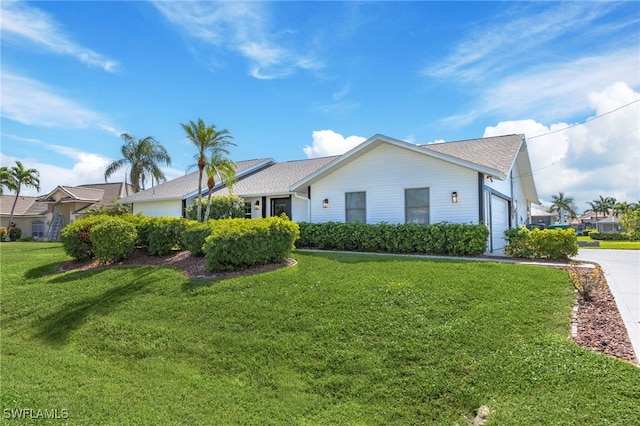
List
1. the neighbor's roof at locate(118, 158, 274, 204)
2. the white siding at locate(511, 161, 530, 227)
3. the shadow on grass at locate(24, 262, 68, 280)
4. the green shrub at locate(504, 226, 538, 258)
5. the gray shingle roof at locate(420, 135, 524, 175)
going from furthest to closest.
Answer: the neighbor's roof at locate(118, 158, 274, 204) → the white siding at locate(511, 161, 530, 227) → the gray shingle roof at locate(420, 135, 524, 175) → the green shrub at locate(504, 226, 538, 258) → the shadow on grass at locate(24, 262, 68, 280)

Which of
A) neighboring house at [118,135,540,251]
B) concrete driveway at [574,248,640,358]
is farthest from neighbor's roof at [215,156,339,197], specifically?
concrete driveway at [574,248,640,358]

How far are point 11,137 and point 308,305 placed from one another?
41.2 feet

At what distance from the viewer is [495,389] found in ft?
12.9

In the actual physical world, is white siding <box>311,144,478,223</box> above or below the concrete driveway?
above

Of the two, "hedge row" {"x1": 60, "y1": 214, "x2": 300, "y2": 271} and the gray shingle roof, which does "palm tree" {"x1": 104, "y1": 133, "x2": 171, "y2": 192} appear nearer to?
"hedge row" {"x1": 60, "y1": 214, "x2": 300, "y2": 271}

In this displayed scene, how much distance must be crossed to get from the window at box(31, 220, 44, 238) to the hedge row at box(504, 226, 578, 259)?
37563 millimetres

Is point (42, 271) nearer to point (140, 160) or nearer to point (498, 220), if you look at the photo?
point (498, 220)

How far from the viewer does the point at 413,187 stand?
13.6 m

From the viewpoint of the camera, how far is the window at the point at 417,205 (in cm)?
1347

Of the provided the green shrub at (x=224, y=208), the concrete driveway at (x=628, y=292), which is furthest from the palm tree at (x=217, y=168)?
the concrete driveway at (x=628, y=292)

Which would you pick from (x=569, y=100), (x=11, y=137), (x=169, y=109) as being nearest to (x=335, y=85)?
(x=169, y=109)

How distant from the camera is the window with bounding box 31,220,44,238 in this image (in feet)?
110

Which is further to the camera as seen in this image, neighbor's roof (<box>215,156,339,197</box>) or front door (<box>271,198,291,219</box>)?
neighbor's roof (<box>215,156,339,197</box>)

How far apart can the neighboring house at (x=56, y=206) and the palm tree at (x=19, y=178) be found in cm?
166
